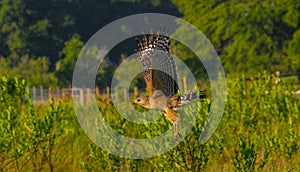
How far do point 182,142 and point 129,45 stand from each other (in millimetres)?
38826

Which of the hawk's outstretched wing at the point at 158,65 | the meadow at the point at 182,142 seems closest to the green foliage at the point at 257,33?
the meadow at the point at 182,142

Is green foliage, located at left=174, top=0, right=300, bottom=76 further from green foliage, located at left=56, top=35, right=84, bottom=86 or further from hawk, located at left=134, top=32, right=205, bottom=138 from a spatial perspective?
hawk, located at left=134, top=32, right=205, bottom=138

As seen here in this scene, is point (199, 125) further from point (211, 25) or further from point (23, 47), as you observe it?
point (23, 47)

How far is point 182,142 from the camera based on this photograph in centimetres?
846

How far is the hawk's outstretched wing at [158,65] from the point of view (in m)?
5.86

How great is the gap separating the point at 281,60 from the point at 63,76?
631 inches

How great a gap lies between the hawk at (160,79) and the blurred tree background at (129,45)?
15.9 meters

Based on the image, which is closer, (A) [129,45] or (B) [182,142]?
(B) [182,142]

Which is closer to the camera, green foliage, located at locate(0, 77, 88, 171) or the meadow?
the meadow

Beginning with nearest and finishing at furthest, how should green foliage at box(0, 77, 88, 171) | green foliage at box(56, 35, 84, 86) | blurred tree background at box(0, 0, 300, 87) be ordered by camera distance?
green foliage at box(0, 77, 88, 171) < blurred tree background at box(0, 0, 300, 87) < green foliage at box(56, 35, 84, 86)

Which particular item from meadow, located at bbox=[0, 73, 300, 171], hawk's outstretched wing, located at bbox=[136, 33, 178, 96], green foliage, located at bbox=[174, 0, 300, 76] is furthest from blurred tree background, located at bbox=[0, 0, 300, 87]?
hawk's outstretched wing, located at bbox=[136, 33, 178, 96]

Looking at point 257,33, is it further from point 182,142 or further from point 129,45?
point 182,142

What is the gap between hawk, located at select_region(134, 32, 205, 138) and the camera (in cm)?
583

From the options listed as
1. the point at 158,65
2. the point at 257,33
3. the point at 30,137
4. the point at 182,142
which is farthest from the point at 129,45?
the point at 158,65
